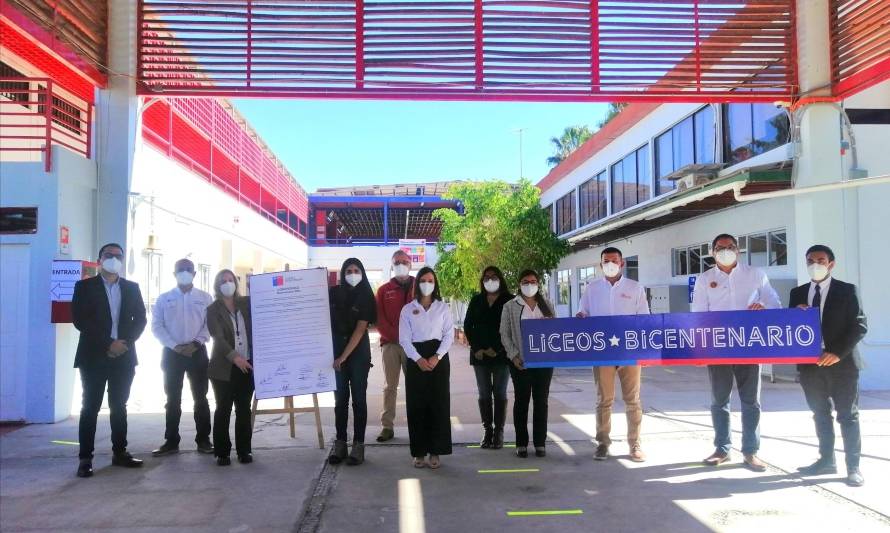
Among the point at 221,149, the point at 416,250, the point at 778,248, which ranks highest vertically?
the point at 221,149

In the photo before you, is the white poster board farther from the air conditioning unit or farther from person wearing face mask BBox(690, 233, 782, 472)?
the air conditioning unit

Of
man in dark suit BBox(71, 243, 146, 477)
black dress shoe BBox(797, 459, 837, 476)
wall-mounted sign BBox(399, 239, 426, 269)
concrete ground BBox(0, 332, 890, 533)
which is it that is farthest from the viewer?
wall-mounted sign BBox(399, 239, 426, 269)

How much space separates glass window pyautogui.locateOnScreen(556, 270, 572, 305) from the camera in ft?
88.7

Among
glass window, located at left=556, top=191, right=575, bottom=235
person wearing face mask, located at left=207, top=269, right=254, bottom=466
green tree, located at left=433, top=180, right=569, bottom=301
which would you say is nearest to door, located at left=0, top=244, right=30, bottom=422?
person wearing face mask, located at left=207, top=269, right=254, bottom=466

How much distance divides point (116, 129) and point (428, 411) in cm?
553

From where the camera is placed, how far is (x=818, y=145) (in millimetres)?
8844

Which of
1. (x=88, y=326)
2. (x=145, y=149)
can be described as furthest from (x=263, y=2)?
(x=88, y=326)

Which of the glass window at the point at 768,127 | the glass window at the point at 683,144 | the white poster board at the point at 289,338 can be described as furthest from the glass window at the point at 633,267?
the white poster board at the point at 289,338

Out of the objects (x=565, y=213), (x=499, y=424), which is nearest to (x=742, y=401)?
(x=499, y=424)

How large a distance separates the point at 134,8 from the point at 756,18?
8180mm

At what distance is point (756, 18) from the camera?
28.9 ft

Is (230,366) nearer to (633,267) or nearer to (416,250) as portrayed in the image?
(416,250)

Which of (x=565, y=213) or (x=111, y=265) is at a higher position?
(x=565, y=213)

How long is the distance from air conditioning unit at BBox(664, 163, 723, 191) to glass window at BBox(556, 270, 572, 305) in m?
13.8
